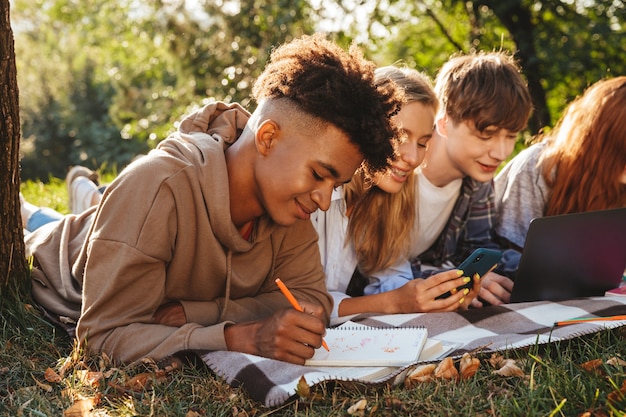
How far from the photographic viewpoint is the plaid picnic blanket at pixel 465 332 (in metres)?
2.08

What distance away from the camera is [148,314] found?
7.88 feet

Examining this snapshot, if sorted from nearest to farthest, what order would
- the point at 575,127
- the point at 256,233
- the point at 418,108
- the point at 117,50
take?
1. the point at 256,233
2. the point at 418,108
3. the point at 575,127
4. the point at 117,50

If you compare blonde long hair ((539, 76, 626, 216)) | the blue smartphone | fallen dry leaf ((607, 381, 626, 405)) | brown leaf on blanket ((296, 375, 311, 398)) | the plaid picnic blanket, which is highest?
blonde long hair ((539, 76, 626, 216))

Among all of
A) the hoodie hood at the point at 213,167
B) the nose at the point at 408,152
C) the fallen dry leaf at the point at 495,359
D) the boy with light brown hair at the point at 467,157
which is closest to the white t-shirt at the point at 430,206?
the boy with light brown hair at the point at 467,157

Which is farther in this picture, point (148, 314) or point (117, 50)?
point (117, 50)

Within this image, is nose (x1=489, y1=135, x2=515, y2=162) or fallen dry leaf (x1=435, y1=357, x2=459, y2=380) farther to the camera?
nose (x1=489, y1=135, x2=515, y2=162)

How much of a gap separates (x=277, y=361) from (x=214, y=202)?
0.60m

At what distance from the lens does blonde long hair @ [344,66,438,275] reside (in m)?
3.30

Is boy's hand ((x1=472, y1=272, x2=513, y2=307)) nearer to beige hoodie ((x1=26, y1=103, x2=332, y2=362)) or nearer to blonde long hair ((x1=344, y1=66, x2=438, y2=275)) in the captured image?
blonde long hair ((x1=344, y1=66, x2=438, y2=275))

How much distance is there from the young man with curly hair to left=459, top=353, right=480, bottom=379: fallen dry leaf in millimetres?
458

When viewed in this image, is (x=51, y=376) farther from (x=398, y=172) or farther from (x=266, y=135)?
(x=398, y=172)

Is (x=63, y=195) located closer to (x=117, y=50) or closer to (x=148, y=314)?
(x=148, y=314)

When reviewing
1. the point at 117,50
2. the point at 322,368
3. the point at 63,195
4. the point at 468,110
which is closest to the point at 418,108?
the point at 468,110

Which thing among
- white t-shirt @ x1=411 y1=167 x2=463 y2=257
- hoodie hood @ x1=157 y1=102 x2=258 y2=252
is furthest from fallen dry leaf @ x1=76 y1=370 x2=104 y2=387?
white t-shirt @ x1=411 y1=167 x2=463 y2=257
